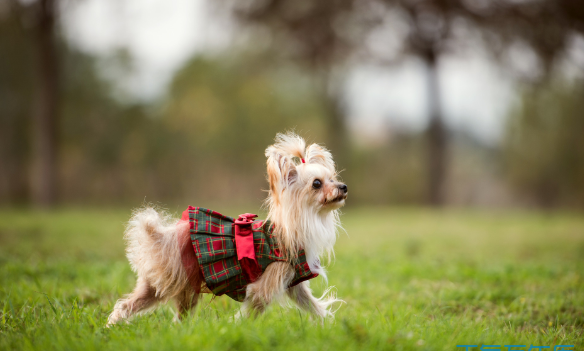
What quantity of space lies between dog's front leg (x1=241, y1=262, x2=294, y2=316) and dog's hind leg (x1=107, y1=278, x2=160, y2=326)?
0.78 meters

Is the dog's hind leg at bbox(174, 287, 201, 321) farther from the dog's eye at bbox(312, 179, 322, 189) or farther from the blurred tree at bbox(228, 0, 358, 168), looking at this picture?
the blurred tree at bbox(228, 0, 358, 168)

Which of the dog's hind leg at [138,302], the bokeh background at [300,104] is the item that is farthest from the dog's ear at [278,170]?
the bokeh background at [300,104]

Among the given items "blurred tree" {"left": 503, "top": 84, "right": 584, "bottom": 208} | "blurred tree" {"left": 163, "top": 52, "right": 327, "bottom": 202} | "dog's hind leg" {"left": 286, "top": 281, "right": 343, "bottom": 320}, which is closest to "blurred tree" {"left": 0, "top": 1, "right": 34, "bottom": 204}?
"blurred tree" {"left": 163, "top": 52, "right": 327, "bottom": 202}

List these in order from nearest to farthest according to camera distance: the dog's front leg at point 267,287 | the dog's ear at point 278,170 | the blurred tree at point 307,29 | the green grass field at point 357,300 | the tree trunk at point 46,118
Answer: the green grass field at point 357,300 < the dog's front leg at point 267,287 < the dog's ear at point 278,170 < the tree trunk at point 46,118 < the blurred tree at point 307,29

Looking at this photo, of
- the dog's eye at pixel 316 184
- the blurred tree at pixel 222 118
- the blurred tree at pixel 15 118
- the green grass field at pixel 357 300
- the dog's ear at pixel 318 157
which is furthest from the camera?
the blurred tree at pixel 222 118

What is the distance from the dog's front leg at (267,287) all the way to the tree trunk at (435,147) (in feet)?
53.0

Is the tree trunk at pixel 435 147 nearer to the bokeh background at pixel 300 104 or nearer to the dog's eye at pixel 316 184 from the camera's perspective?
the bokeh background at pixel 300 104

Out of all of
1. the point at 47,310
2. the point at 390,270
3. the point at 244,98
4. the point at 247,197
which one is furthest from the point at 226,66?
the point at 47,310

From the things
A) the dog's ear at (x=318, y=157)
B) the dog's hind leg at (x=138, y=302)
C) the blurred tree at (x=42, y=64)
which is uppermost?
the blurred tree at (x=42, y=64)

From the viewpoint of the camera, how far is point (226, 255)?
3268mm

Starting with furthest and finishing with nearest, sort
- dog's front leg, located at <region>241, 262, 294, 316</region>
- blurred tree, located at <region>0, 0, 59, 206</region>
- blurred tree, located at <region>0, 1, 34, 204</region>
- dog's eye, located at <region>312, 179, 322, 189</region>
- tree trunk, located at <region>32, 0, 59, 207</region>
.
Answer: blurred tree, located at <region>0, 1, 34, 204</region> → tree trunk, located at <region>32, 0, 59, 207</region> → blurred tree, located at <region>0, 0, 59, 206</region> → dog's eye, located at <region>312, 179, 322, 189</region> → dog's front leg, located at <region>241, 262, 294, 316</region>

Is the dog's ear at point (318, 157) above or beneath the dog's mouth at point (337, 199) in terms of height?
above

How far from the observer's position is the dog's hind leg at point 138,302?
333 centimetres

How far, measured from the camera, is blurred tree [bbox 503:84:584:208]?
1780 cm
